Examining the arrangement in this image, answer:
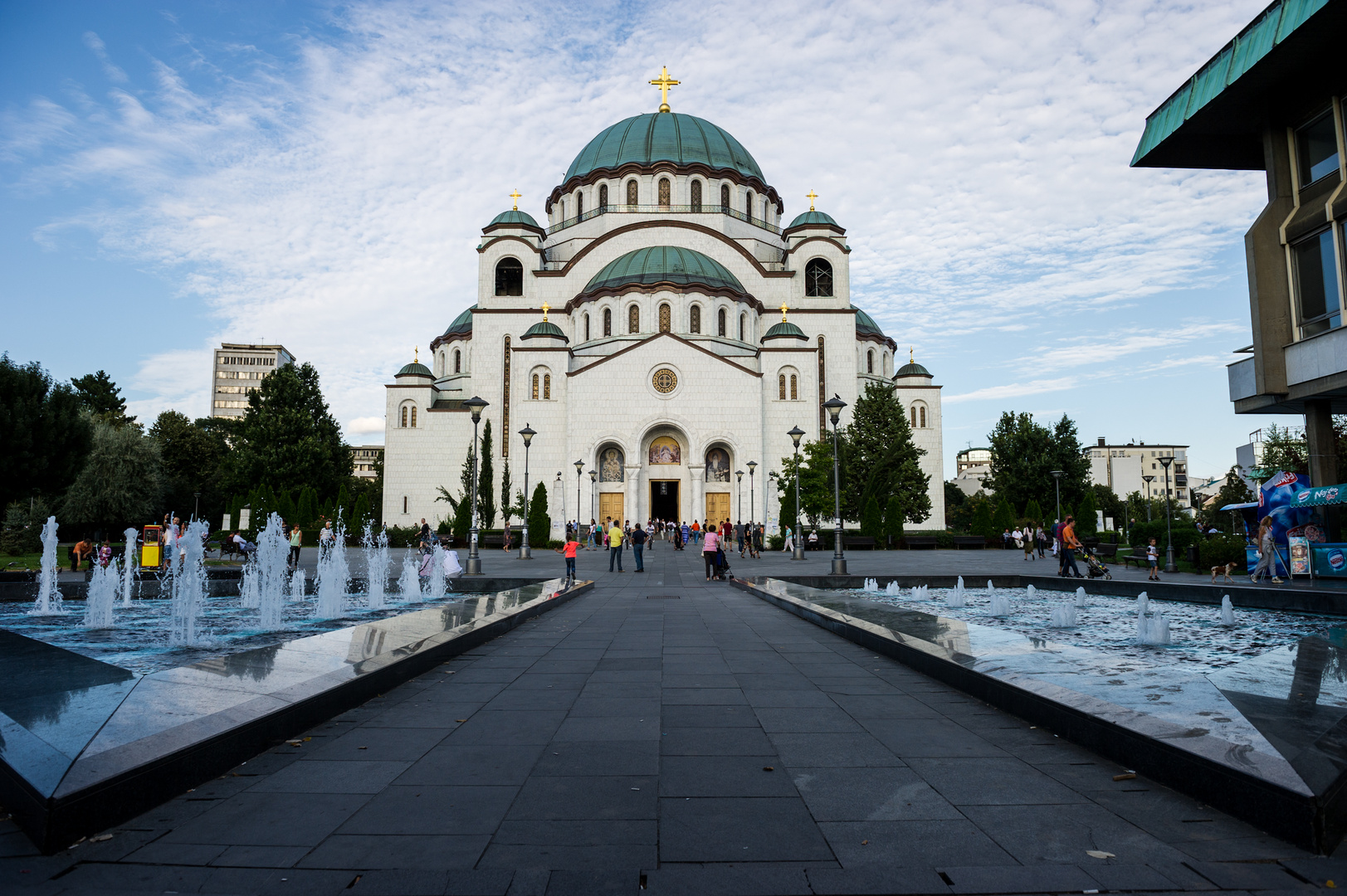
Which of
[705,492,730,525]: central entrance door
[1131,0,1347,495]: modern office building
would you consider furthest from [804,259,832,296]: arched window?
[1131,0,1347,495]: modern office building

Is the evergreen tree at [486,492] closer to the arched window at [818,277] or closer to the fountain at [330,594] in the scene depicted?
the arched window at [818,277]

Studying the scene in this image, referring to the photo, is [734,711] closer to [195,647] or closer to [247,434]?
[195,647]

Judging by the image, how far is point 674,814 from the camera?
3.33m

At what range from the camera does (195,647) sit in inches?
316

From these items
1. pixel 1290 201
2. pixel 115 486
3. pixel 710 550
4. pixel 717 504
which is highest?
pixel 1290 201

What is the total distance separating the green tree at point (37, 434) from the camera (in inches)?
1168

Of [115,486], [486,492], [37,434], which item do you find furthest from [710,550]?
[115,486]

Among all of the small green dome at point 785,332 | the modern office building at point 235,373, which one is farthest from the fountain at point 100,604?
the modern office building at point 235,373

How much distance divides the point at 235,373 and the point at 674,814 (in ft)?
411

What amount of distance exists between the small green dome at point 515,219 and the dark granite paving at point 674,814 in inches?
1805

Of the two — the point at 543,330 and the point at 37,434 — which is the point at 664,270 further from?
the point at 37,434

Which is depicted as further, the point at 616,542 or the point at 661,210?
the point at 661,210

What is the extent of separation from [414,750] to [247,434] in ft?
159

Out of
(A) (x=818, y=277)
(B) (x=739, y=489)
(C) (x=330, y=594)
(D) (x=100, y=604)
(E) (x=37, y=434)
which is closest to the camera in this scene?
(D) (x=100, y=604)
